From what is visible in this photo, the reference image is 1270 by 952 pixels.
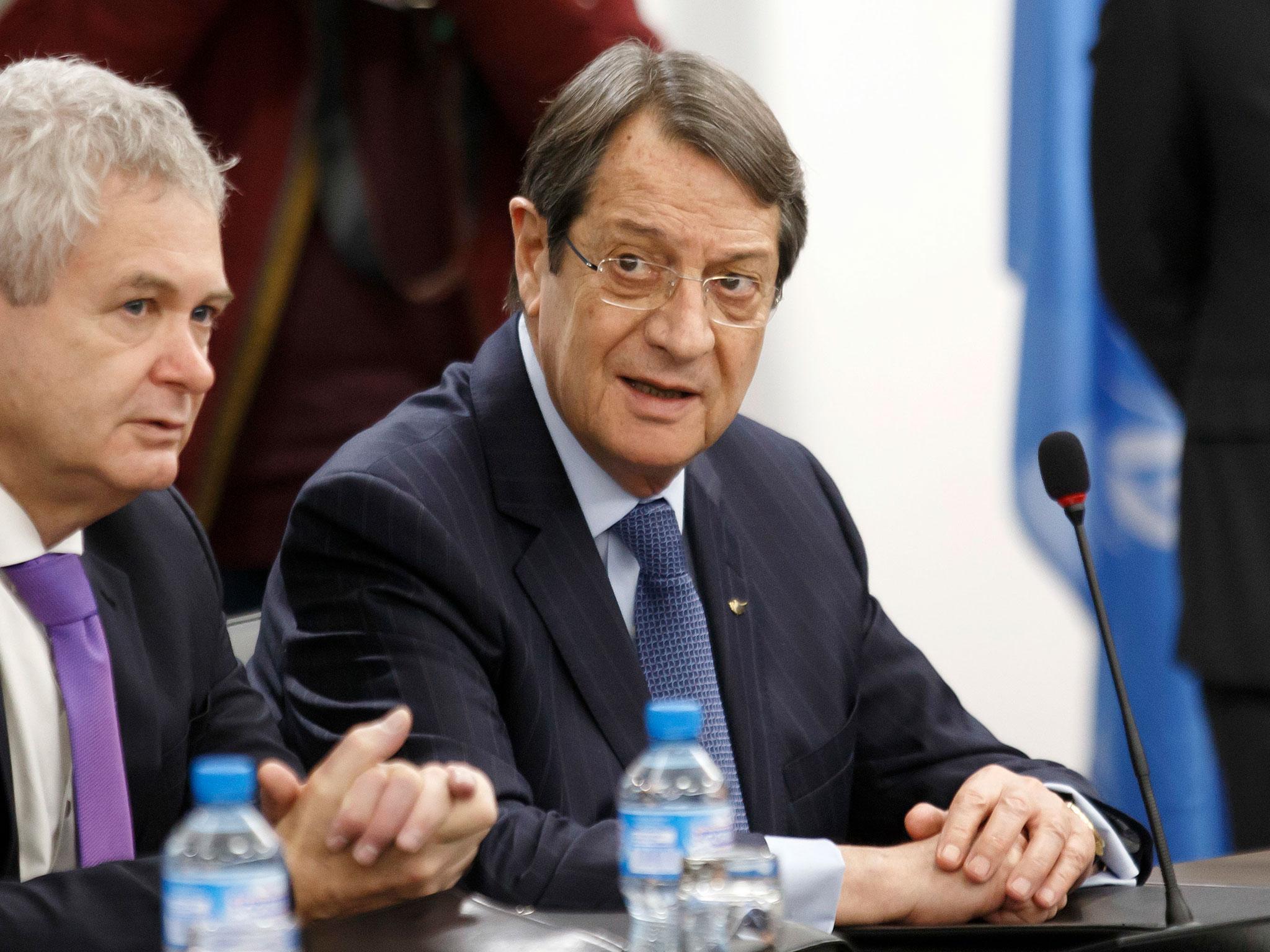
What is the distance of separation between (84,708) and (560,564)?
550mm

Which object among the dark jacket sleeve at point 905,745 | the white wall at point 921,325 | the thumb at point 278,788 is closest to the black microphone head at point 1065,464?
the dark jacket sleeve at point 905,745

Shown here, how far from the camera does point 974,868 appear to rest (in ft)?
5.54

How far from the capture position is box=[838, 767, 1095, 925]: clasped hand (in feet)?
5.45

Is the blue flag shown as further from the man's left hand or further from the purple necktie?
the purple necktie

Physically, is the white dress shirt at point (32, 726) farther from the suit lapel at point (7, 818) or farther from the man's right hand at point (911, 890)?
the man's right hand at point (911, 890)

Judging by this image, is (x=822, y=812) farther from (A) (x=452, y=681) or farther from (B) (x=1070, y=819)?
(A) (x=452, y=681)

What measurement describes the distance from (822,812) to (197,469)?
3.27 feet

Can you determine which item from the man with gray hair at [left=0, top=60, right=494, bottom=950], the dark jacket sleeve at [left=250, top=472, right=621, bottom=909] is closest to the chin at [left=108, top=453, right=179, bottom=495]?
the man with gray hair at [left=0, top=60, right=494, bottom=950]

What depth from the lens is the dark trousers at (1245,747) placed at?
2.65m

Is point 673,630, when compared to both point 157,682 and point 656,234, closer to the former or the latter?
point 656,234

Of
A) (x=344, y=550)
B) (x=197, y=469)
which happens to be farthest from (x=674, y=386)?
(x=197, y=469)

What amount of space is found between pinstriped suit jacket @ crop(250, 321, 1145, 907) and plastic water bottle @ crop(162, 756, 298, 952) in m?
0.45

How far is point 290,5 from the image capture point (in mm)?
2320

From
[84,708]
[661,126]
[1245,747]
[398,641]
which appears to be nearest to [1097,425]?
[1245,747]
